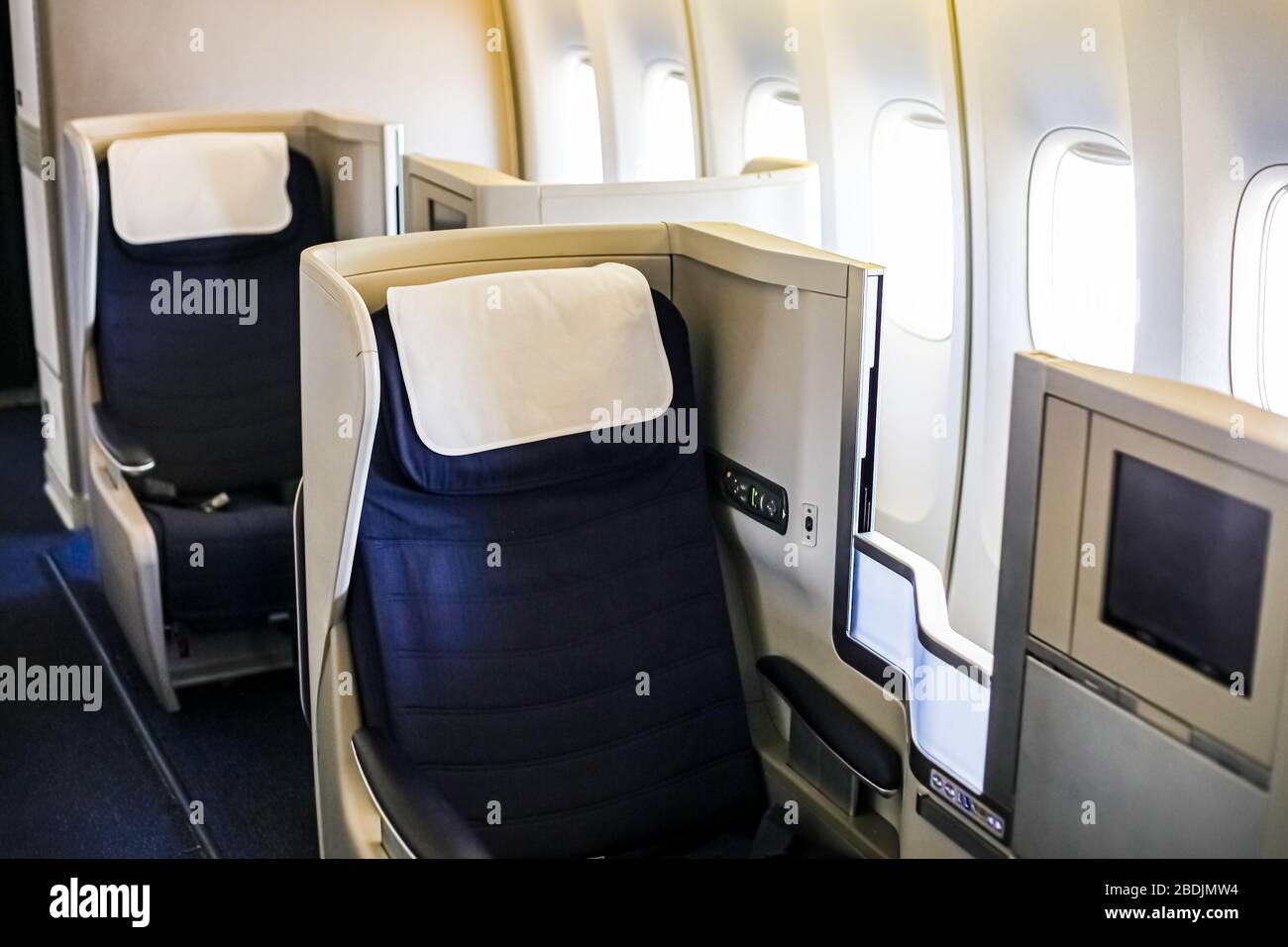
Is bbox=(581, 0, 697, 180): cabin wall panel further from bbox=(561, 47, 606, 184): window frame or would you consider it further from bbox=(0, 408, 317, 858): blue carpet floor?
bbox=(0, 408, 317, 858): blue carpet floor

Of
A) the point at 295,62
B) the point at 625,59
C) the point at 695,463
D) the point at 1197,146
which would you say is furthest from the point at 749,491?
the point at 295,62

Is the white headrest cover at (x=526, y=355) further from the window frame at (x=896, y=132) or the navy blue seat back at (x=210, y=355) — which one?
the navy blue seat back at (x=210, y=355)

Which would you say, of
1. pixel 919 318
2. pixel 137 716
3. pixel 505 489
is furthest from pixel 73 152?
pixel 919 318

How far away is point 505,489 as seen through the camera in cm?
224

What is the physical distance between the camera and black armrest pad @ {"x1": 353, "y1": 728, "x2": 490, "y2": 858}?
6.00ft

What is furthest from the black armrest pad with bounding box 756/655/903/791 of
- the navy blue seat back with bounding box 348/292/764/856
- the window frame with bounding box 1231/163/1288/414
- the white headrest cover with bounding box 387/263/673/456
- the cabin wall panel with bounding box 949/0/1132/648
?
the window frame with bounding box 1231/163/1288/414

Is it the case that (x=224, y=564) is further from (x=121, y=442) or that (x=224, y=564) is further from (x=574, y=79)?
(x=574, y=79)

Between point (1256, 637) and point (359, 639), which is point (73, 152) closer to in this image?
point (359, 639)

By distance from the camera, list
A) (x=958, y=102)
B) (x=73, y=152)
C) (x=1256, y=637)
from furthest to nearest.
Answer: (x=73, y=152) < (x=958, y=102) < (x=1256, y=637)

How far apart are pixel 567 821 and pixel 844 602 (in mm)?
582

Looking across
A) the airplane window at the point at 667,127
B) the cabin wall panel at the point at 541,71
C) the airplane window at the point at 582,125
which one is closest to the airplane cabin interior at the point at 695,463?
the airplane window at the point at 667,127

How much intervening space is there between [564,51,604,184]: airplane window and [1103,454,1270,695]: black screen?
4620 millimetres

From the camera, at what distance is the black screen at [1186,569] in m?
1.31

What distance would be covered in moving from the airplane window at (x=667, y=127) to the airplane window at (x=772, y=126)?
67 cm
